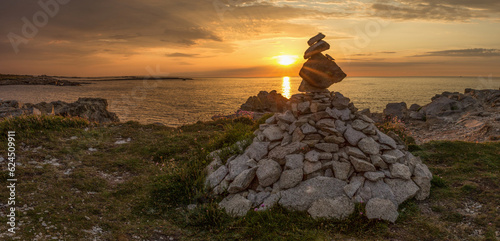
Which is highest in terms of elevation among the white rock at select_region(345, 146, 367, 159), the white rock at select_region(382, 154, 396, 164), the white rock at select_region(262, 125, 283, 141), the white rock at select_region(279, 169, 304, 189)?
the white rock at select_region(262, 125, 283, 141)

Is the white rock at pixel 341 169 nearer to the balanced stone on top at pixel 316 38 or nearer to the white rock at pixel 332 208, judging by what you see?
the white rock at pixel 332 208

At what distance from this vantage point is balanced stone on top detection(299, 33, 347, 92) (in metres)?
9.81

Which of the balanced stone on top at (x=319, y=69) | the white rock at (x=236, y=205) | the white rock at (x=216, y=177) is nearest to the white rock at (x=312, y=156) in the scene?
the white rock at (x=236, y=205)

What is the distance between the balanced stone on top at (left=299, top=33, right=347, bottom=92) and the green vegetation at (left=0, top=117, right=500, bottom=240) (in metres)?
3.36

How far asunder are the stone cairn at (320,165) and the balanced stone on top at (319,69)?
0.03 metres

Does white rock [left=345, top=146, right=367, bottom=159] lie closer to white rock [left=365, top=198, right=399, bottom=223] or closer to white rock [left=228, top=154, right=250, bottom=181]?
white rock [left=365, top=198, right=399, bottom=223]

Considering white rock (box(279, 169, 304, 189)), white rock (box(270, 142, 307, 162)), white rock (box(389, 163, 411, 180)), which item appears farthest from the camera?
white rock (box(270, 142, 307, 162))

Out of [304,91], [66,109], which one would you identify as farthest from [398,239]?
[66,109]

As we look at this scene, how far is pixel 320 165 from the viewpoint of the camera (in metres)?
8.54

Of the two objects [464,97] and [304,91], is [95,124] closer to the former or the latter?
[304,91]

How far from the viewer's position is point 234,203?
7.94 metres

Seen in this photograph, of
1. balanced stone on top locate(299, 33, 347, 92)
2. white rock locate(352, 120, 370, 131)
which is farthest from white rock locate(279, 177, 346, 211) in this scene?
balanced stone on top locate(299, 33, 347, 92)

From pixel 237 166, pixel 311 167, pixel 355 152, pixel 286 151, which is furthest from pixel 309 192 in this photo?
pixel 237 166

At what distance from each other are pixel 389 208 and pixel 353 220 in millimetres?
1072
